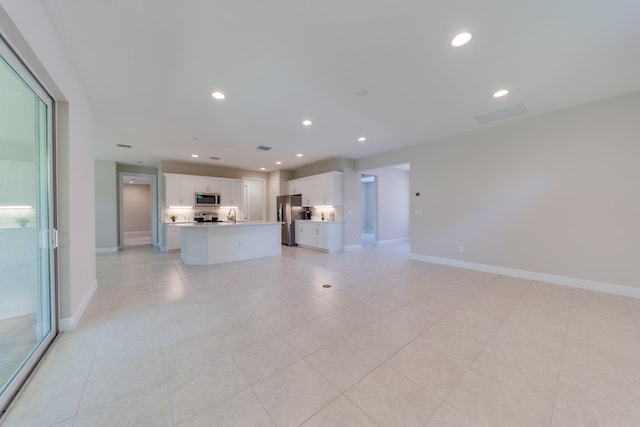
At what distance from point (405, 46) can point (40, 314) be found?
4321mm

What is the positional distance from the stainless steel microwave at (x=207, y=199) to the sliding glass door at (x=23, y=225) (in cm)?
537

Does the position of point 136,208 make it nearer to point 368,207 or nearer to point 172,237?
point 172,237

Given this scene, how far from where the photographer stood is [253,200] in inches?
382

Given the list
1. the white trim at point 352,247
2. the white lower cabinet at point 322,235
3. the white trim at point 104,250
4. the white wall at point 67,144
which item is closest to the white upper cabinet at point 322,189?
the white lower cabinet at point 322,235

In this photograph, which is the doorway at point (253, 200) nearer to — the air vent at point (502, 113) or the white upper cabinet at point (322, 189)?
the white upper cabinet at point (322, 189)

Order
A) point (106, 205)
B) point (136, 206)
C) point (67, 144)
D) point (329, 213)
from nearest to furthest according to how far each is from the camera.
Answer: point (67, 144)
point (106, 205)
point (329, 213)
point (136, 206)

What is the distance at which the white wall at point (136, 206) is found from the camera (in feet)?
34.1

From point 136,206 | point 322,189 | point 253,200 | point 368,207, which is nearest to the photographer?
point 322,189

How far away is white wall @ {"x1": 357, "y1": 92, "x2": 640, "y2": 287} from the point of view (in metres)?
3.26

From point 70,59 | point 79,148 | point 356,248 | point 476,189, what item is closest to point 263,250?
point 356,248

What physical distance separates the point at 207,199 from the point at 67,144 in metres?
5.37

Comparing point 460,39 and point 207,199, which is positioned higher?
point 460,39

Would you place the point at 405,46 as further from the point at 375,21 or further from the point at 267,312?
the point at 267,312

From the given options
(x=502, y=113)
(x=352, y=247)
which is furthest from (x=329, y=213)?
(x=502, y=113)
